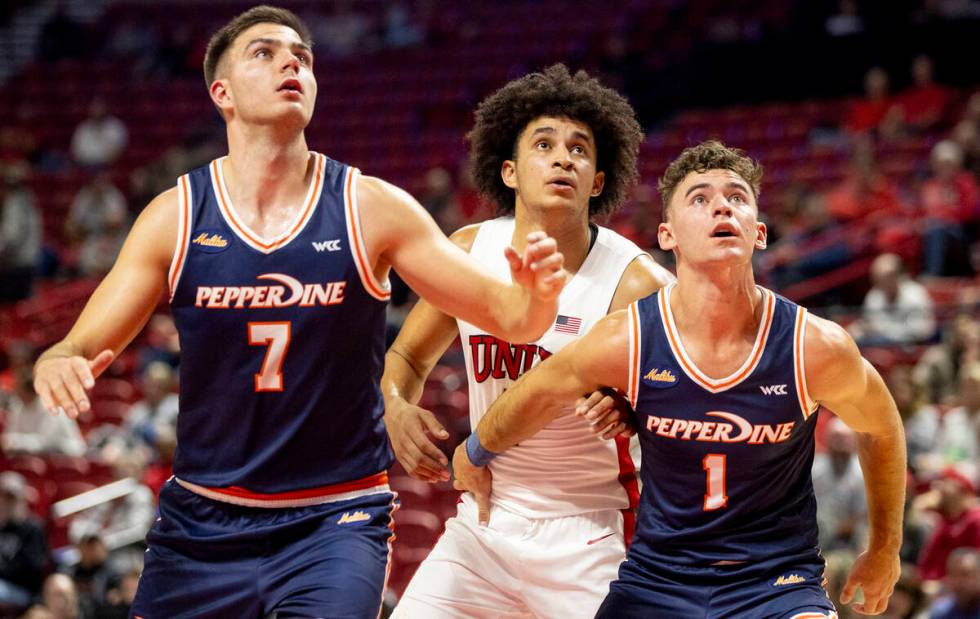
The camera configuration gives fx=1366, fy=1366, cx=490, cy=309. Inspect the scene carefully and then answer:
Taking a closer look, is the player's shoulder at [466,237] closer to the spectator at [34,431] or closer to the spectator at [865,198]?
the spectator at [34,431]

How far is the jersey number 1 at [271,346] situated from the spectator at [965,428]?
237 inches

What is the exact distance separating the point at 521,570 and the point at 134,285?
1712mm

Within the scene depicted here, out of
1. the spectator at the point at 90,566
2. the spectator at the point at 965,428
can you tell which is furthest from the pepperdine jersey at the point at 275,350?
the spectator at the point at 965,428

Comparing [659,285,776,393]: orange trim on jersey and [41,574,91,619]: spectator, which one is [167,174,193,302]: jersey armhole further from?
[41,574,91,619]: spectator

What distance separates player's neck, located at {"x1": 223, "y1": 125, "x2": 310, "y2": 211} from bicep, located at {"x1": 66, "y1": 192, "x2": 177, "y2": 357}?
0.77 feet

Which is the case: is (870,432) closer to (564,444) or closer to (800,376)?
(800,376)

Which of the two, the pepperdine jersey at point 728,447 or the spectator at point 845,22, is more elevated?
the spectator at point 845,22

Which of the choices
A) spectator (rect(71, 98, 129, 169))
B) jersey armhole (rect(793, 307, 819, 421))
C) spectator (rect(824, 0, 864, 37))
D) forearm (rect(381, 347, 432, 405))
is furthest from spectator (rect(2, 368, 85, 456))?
spectator (rect(824, 0, 864, 37))

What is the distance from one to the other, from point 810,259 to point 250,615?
28.4 ft

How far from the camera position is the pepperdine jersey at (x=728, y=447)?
431cm

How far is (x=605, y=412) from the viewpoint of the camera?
4438 mm

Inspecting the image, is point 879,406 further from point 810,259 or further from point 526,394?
point 810,259

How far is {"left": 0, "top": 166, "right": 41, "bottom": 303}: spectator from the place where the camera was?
14977 mm

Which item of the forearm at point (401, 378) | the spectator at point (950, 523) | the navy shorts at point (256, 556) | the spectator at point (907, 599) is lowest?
the spectator at point (907, 599)
